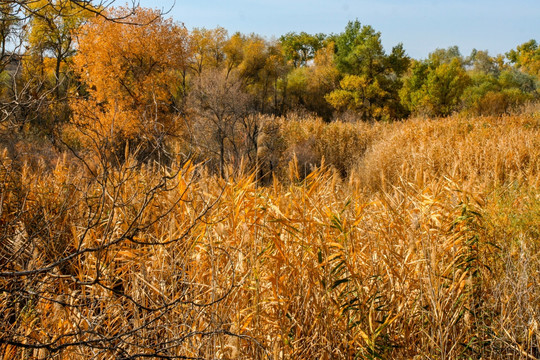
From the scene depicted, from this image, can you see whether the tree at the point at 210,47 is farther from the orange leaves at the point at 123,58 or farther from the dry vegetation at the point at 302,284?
the dry vegetation at the point at 302,284

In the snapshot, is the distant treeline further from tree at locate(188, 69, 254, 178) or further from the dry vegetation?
the dry vegetation

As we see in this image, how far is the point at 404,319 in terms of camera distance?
117 inches

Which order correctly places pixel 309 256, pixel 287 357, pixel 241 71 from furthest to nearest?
1. pixel 241 71
2. pixel 309 256
3. pixel 287 357

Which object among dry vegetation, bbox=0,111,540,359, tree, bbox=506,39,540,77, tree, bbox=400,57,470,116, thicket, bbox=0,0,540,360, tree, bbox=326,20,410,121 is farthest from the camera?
tree, bbox=506,39,540,77

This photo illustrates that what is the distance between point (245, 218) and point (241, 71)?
1349 inches

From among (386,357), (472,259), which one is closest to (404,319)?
(386,357)

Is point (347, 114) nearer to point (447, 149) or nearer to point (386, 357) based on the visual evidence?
point (447, 149)

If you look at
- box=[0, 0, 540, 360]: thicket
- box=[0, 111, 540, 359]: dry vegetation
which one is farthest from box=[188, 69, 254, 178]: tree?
box=[0, 111, 540, 359]: dry vegetation

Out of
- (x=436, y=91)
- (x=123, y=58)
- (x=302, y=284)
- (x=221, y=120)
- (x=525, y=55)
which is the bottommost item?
(x=302, y=284)

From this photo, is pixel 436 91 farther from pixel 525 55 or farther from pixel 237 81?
pixel 525 55

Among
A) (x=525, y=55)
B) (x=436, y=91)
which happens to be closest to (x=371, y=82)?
(x=436, y=91)

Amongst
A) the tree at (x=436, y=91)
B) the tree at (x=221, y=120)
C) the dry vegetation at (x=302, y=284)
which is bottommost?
the dry vegetation at (x=302, y=284)

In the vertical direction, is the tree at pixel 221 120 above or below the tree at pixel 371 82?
below

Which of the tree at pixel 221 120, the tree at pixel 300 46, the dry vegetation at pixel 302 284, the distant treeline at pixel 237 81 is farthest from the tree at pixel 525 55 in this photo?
the dry vegetation at pixel 302 284
